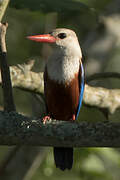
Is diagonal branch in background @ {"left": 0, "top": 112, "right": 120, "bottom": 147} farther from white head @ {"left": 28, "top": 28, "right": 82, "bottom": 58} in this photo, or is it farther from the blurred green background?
white head @ {"left": 28, "top": 28, "right": 82, "bottom": 58}

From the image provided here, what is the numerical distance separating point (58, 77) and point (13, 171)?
1850mm

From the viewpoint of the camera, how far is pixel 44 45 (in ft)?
24.6

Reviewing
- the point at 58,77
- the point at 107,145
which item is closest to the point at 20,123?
the point at 107,145

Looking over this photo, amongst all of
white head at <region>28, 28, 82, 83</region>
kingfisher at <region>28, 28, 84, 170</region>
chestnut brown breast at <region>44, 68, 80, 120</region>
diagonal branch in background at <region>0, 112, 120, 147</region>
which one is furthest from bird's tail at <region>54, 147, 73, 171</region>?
diagonal branch in background at <region>0, 112, 120, 147</region>

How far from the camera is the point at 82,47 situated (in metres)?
6.66

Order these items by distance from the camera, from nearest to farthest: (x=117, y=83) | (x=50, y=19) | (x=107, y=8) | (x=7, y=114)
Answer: (x=7, y=114), (x=107, y=8), (x=50, y=19), (x=117, y=83)

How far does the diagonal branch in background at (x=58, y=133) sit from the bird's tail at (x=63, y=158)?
74.6 inches

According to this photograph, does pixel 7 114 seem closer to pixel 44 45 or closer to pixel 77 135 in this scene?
pixel 77 135

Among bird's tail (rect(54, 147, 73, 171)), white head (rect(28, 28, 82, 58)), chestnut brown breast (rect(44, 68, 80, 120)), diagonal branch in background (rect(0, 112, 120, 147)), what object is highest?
white head (rect(28, 28, 82, 58))

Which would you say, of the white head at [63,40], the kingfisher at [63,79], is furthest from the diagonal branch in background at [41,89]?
the white head at [63,40]

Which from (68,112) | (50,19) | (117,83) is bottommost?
(117,83)

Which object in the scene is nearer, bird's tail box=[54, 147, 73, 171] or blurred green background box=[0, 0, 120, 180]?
bird's tail box=[54, 147, 73, 171]

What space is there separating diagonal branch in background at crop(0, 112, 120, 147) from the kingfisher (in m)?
1.56

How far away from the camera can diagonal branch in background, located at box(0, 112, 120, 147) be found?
3400mm
